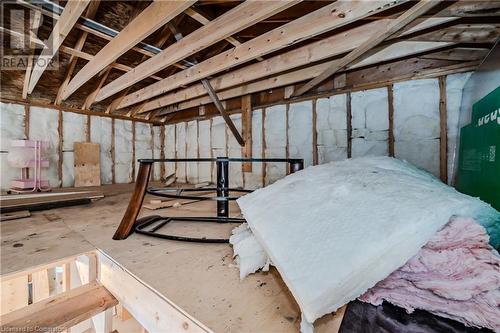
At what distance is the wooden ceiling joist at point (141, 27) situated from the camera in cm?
158

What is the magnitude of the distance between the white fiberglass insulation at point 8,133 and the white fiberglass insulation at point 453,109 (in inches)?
266

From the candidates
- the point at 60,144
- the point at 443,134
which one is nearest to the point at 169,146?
the point at 60,144

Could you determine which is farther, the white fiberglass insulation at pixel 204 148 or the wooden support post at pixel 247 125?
the white fiberglass insulation at pixel 204 148

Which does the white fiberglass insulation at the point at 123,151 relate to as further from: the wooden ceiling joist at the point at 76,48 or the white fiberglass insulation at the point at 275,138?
the white fiberglass insulation at the point at 275,138

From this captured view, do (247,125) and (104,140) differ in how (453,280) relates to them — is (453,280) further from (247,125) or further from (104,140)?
(104,140)

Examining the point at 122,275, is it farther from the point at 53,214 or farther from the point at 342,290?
the point at 53,214

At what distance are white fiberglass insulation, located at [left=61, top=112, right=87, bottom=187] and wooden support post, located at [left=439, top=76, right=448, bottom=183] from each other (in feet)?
20.8

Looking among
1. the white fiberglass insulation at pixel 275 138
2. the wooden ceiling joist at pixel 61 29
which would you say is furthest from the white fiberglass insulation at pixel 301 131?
the wooden ceiling joist at pixel 61 29

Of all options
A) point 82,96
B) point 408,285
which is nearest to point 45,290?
point 82,96

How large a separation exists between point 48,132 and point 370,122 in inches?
231

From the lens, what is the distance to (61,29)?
1.93 metres

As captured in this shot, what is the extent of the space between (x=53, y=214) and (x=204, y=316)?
→ 2.96m

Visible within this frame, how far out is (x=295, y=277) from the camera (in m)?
0.71

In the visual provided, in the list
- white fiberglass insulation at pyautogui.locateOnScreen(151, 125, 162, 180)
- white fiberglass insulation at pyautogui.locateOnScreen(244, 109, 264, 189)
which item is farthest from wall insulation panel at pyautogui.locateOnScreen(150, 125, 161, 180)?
white fiberglass insulation at pyautogui.locateOnScreen(244, 109, 264, 189)
